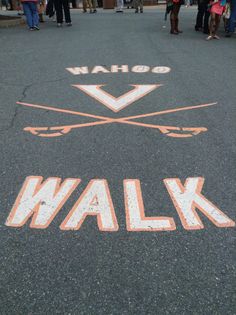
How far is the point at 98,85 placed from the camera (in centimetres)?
580

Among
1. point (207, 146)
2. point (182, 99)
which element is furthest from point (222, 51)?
point (207, 146)

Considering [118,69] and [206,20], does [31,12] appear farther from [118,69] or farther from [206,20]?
[118,69]

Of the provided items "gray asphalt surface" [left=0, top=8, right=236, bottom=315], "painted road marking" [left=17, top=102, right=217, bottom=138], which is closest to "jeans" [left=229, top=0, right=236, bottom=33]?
"gray asphalt surface" [left=0, top=8, right=236, bottom=315]

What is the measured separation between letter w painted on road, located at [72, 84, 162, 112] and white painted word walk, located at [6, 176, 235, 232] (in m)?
1.99

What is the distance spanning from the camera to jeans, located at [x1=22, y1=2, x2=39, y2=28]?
1090 cm

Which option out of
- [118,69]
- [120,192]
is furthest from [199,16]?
[120,192]

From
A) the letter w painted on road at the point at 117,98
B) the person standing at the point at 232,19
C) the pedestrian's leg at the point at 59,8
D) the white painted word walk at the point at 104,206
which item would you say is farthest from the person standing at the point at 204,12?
the white painted word walk at the point at 104,206

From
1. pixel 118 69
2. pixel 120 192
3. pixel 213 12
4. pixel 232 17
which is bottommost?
pixel 118 69

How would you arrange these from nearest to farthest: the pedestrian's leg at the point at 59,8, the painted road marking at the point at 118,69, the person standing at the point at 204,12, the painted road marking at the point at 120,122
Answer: the painted road marking at the point at 120,122 < the painted road marking at the point at 118,69 < the person standing at the point at 204,12 < the pedestrian's leg at the point at 59,8

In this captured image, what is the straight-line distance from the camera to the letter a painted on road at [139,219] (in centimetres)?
249

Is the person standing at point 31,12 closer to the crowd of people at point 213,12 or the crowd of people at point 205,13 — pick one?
the crowd of people at point 205,13

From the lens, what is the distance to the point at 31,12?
11.4m

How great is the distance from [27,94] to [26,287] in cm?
390

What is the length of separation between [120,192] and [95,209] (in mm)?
311
